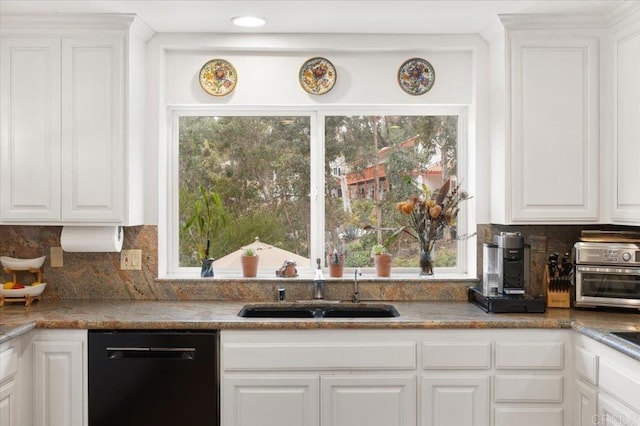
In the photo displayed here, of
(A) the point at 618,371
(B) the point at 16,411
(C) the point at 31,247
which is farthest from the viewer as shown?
(C) the point at 31,247

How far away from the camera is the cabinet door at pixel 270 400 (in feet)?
8.23

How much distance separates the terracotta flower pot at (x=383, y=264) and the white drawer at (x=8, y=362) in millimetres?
1880

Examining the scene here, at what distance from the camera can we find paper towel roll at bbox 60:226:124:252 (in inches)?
114

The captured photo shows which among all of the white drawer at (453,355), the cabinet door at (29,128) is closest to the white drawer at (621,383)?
the white drawer at (453,355)

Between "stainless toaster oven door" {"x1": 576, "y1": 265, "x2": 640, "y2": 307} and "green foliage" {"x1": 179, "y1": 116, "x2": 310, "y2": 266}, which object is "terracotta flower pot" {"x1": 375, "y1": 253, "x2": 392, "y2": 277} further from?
"stainless toaster oven door" {"x1": 576, "y1": 265, "x2": 640, "y2": 307}

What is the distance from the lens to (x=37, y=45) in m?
2.82

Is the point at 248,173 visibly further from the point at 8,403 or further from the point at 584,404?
the point at 584,404

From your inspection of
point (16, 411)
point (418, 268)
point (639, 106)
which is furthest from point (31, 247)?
point (639, 106)

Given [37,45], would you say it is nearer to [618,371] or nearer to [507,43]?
[507,43]

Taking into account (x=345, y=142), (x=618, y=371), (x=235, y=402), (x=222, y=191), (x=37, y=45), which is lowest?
(x=235, y=402)

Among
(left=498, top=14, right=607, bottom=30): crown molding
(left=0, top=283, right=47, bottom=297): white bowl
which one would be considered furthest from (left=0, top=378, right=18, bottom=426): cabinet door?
(left=498, top=14, right=607, bottom=30): crown molding

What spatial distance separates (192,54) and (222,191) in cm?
82

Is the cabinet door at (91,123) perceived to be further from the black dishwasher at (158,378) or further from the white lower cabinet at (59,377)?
the black dishwasher at (158,378)

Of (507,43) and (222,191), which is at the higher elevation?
(507,43)
